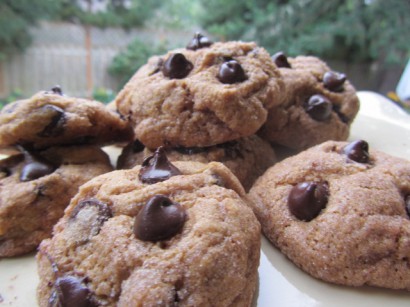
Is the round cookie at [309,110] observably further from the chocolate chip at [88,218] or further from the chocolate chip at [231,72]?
the chocolate chip at [88,218]

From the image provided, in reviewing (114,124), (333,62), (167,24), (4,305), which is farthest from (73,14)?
(4,305)

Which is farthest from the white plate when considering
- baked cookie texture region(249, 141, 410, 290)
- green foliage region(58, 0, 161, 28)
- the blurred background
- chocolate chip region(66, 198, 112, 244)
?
green foliage region(58, 0, 161, 28)

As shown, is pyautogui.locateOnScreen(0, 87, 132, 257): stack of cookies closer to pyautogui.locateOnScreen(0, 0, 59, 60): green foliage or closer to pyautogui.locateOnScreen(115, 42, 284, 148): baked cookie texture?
pyautogui.locateOnScreen(115, 42, 284, 148): baked cookie texture

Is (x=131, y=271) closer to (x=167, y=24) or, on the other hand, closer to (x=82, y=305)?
(x=82, y=305)

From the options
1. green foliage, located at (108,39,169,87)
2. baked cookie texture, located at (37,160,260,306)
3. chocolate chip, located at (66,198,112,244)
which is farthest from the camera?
green foliage, located at (108,39,169,87)

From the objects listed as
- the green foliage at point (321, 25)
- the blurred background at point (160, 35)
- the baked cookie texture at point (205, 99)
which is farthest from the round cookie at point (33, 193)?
the green foliage at point (321, 25)

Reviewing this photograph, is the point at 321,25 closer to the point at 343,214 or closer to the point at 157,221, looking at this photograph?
the point at 343,214

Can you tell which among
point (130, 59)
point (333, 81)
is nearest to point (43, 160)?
point (333, 81)
